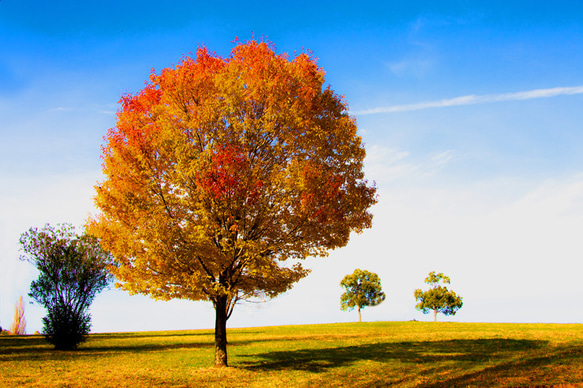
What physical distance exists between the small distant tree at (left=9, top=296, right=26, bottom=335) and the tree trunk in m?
60.1

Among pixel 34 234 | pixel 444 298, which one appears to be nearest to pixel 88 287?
pixel 34 234

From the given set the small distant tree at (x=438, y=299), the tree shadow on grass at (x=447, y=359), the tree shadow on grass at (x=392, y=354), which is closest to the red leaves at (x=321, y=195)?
the tree shadow on grass at (x=447, y=359)

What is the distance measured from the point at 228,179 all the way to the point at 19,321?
66.8m

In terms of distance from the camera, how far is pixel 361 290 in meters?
79.2

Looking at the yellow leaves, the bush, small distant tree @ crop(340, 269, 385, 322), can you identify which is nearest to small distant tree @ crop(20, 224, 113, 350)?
the bush

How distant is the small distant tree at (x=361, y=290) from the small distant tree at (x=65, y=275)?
172 ft

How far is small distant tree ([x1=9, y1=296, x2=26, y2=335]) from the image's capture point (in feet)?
210

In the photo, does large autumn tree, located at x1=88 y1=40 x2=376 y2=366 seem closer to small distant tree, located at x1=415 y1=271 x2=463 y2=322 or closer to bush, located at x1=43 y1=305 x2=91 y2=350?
bush, located at x1=43 y1=305 x2=91 y2=350

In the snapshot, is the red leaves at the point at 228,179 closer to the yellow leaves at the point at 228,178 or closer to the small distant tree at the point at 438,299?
the yellow leaves at the point at 228,178

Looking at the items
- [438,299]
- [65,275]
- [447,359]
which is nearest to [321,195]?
[447,359]

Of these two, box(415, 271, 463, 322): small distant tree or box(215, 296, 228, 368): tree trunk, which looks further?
box(415, 271, 463, 322): small distant tree

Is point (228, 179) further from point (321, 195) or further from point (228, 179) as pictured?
point (321, 195)

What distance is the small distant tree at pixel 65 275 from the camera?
3525 cm

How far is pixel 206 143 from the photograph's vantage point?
19.1m
